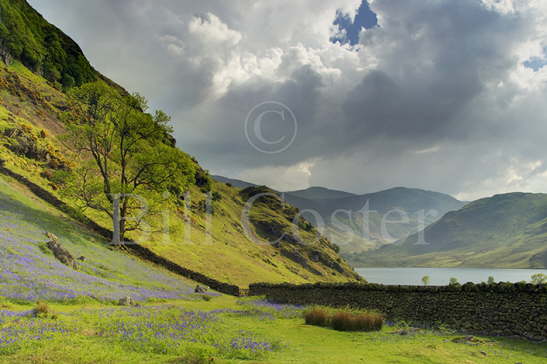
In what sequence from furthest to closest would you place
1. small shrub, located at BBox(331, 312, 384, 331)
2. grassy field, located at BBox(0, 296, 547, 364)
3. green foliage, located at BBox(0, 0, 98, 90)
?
1. green foliage, located at BBox(0, 0, 98, 90)
2. small shrub, located at BBox(331, 312, 384, 331)
3. grassy field, located at BBox(0, 296, 547, 364)

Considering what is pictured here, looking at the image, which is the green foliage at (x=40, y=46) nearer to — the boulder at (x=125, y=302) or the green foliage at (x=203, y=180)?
the green foliage at (x=203, y=180)

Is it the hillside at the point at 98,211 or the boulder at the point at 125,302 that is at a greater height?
the hillside at the point at 98,211

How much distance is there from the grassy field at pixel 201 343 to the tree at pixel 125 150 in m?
28.1

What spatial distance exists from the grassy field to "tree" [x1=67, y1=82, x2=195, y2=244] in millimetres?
28079

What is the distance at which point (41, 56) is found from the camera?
382 feet

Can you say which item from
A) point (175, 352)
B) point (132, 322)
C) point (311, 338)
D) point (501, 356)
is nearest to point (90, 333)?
point (132, 322)

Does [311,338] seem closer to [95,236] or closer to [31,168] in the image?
[95,236]

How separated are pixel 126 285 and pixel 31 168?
31342 millimetres

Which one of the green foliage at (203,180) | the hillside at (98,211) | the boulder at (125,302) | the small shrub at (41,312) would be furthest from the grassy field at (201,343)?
the green foliage at (203,180)

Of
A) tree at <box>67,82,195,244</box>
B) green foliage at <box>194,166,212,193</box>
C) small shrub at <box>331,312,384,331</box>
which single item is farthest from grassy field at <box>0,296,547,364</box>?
green foliage at <box>194,166,212,193</box>

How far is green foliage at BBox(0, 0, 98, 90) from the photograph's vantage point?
350 ft

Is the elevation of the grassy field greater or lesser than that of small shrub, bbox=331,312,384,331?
lesser

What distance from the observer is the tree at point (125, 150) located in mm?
43031

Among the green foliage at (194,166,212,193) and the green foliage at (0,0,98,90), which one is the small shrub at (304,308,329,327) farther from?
the green foliage at (0,0,98,90)
